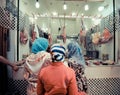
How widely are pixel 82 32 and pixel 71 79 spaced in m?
2.01

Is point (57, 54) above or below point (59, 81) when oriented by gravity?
above

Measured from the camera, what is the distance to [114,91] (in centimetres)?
378

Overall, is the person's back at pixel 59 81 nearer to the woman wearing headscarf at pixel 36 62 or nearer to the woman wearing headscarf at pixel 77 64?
the woman wearing headscarf at pixel 77 64

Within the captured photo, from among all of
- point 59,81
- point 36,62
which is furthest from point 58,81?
point 36,62

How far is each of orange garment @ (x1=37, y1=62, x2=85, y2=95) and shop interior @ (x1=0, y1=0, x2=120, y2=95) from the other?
163 cm

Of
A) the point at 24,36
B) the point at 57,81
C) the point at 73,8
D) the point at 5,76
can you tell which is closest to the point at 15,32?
the point at 24,36

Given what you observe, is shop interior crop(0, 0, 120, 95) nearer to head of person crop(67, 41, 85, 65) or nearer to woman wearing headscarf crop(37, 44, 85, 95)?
head of person crop(67, 41, 85, 65)

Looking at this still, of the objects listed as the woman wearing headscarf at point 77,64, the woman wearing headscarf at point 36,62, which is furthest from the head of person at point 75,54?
the woman wearing headscarf at point 36,62

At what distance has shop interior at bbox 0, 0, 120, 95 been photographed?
3688mm

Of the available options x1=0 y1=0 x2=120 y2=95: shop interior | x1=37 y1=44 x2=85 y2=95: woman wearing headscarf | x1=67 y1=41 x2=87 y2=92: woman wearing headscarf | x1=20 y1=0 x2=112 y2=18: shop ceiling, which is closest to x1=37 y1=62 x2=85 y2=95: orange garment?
x1=37 y1=44 x2=85 y2=95: woman wearing headscarf

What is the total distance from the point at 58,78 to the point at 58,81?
0.10ft

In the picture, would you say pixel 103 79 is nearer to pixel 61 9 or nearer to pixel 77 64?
pixel 77 64

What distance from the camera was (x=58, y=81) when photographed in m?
2.02

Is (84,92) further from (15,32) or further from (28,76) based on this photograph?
(15,32)
